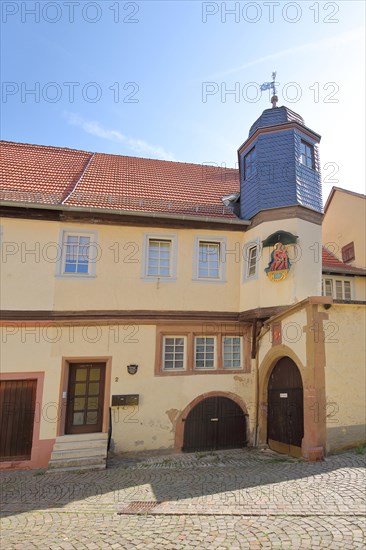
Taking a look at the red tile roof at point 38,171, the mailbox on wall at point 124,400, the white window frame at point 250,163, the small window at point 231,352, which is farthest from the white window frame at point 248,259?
the red tile roof at point 38,171

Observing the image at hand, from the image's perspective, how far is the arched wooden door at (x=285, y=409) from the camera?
8750mm

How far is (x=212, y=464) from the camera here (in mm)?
8523

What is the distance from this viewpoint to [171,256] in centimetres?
1068

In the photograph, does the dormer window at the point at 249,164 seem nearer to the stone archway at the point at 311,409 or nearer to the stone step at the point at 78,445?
the stone archway at the point at 311,409

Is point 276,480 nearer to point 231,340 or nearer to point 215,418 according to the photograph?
point 215,418

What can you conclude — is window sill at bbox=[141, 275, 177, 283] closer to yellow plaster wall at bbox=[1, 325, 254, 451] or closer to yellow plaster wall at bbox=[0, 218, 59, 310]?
yellow plaster wall at bbox=[1, 325, 254, 451]

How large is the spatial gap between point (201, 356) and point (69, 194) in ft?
20.8

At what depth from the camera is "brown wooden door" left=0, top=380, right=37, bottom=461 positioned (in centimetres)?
911

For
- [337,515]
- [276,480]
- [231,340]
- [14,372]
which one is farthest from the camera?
[231,340]

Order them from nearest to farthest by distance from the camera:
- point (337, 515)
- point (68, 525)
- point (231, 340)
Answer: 1. point (337, 515)
2. point (68, 525)
3. point (231, 340)

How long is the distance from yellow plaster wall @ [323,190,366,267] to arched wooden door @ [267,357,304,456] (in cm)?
784

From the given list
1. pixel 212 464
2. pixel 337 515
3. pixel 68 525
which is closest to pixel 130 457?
pixel 212 464

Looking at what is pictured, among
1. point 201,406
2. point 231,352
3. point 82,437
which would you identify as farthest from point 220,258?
point 82,437

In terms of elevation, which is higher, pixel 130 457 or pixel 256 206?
pixel 256 206
